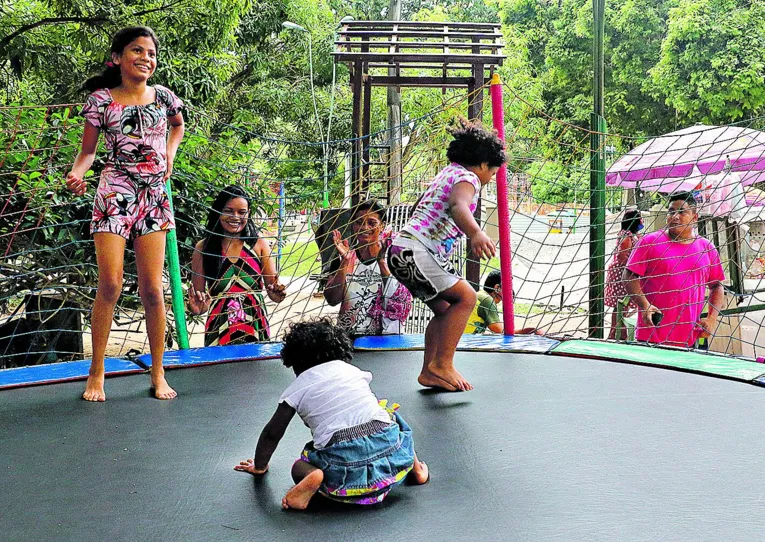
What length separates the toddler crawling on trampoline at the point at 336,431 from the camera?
1.66m

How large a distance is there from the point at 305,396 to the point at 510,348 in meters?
1.81

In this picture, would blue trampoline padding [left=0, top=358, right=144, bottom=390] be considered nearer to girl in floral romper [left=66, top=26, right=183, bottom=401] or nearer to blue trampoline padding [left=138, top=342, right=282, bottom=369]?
blue trampoline padding [left=138, top=342, right=282, bottom=369]

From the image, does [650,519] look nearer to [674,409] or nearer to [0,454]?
[674,409]

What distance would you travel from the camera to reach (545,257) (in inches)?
658

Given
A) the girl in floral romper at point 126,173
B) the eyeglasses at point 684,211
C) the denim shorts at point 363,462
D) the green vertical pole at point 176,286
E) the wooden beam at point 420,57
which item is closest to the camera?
the denim shorts at point 363,462

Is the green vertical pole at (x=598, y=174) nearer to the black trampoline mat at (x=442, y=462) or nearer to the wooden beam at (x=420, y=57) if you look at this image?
the wooden beam at (x=420, y=57)

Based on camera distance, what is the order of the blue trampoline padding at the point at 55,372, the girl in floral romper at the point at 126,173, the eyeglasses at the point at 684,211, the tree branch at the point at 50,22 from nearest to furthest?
1. the girl in floral romper at the point at 126,173
2. the blue trampoline padding at the point at 55,372
3. the eyeglasses at the point at 684,211
4. the tree branch at the point at 50,22

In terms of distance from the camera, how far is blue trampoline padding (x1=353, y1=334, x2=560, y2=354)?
3375mm

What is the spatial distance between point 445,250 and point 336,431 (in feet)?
3.59

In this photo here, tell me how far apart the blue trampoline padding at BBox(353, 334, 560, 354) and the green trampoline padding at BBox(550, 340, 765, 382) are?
9 cm

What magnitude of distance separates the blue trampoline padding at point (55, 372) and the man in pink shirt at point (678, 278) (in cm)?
235

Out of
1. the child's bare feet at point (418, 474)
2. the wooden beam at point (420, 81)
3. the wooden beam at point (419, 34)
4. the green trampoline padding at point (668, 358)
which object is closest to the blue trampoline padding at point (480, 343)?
the green trampoline padding at point (668, 358)

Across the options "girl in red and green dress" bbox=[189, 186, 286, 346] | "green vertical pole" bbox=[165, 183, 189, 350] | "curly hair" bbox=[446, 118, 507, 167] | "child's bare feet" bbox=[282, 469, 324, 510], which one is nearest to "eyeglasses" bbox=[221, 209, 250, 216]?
"girl in red and green dress" bbox=[189, 186, 286, 346]

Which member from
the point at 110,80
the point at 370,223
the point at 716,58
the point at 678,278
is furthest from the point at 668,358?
the point at 716,58
